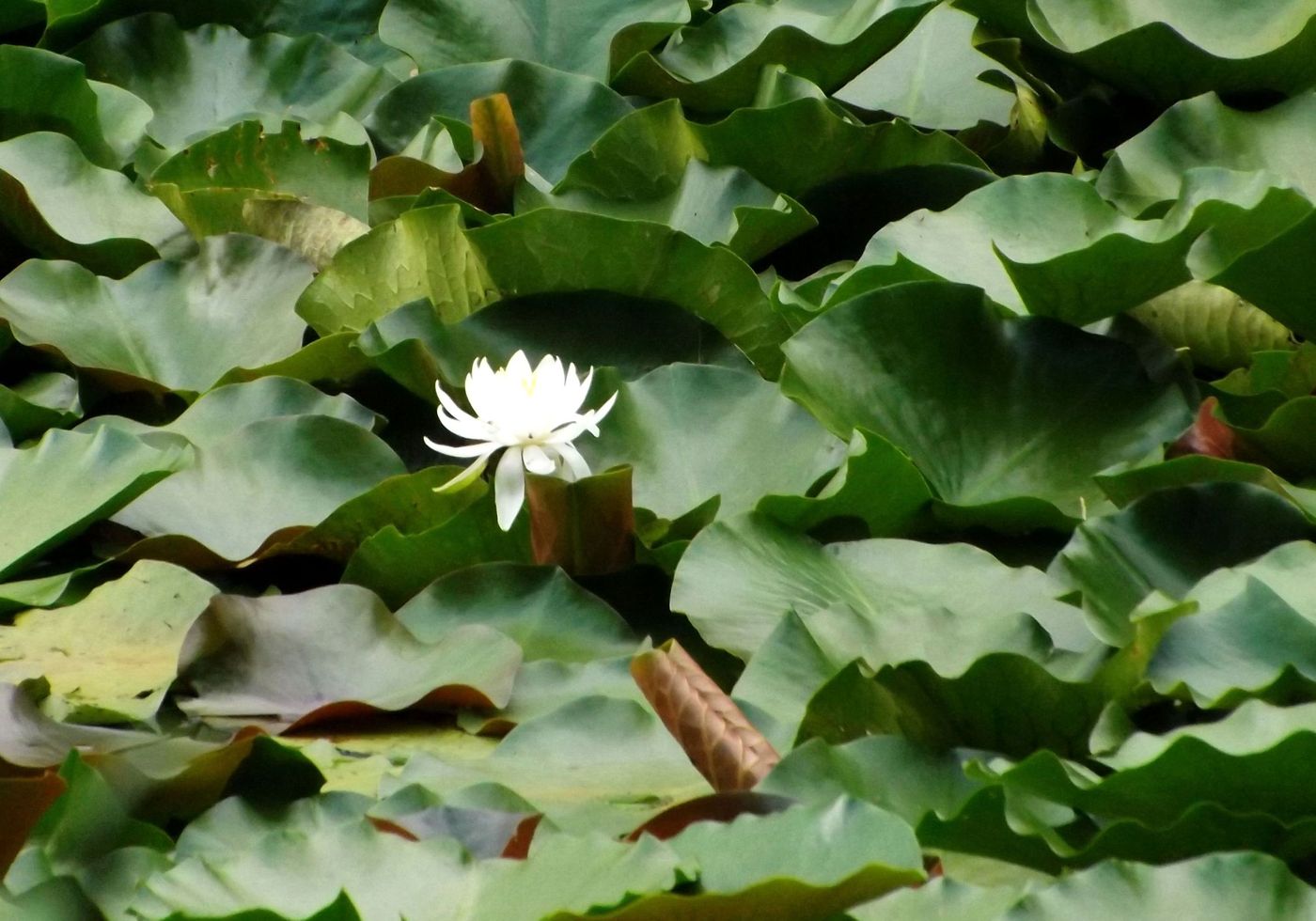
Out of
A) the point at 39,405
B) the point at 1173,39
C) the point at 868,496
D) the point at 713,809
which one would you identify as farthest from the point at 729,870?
the point at 1173,39

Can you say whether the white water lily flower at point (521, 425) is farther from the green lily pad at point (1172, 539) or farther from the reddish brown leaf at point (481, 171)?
the reddish brown leaf at point (481, 171)

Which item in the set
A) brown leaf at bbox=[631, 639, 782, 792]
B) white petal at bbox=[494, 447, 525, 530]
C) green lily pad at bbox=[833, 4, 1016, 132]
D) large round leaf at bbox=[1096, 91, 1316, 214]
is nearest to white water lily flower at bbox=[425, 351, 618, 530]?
white petal at bbox=[494, 447, 525, 530]

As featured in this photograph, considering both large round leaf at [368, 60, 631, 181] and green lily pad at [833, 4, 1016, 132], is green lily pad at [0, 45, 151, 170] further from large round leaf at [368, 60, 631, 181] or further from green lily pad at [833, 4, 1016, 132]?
green lily pad at [833, 4, 1016, 132]

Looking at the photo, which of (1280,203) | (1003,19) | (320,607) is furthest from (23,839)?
(1003,19)

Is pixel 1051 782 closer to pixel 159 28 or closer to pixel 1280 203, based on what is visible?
pixel 1280 203

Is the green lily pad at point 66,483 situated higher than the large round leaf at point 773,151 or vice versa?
the large round leaf at point 773,151

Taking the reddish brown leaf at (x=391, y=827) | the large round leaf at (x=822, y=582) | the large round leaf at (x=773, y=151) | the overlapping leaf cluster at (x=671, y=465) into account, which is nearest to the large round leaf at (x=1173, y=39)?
the overlapping leaf cluster at (x=671, y=465)

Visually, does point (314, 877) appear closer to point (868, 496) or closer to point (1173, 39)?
point (868, 496)

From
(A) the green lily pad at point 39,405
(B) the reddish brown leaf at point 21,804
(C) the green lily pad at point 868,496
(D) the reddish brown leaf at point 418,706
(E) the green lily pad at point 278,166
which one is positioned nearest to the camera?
(B) the reddish brown leaf at point 21,804
